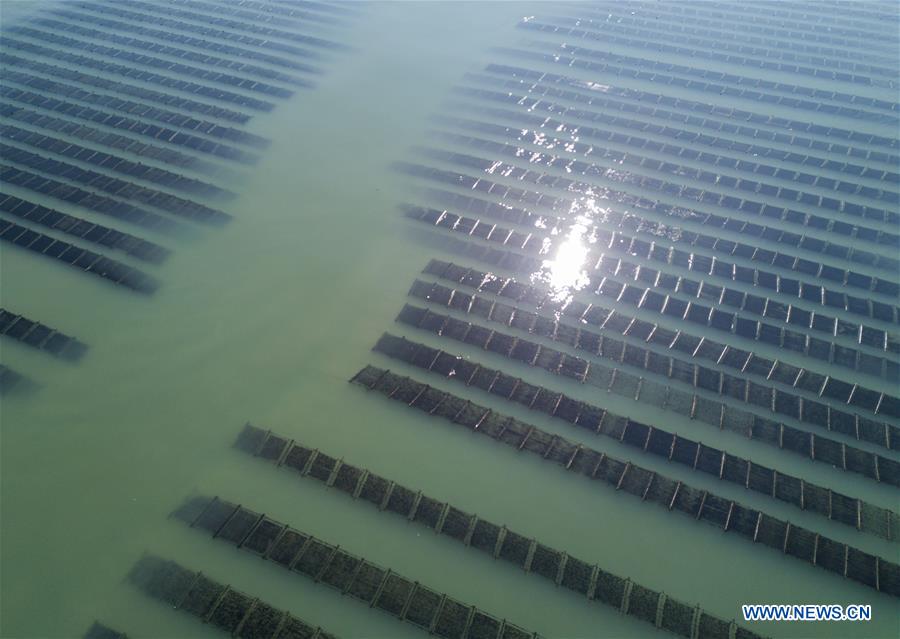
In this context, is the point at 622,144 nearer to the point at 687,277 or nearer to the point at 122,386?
the point at 687,277

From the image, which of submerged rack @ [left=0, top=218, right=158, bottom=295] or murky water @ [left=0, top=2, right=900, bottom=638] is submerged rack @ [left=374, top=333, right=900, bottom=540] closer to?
murky water @ [left=0, top=2, right=900, bottom=638]

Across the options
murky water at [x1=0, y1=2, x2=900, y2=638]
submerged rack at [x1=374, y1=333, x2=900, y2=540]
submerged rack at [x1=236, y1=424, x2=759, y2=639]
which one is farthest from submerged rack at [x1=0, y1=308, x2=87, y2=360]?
submerged rack at [x1=374, y1=333, x2=900, y2=540]

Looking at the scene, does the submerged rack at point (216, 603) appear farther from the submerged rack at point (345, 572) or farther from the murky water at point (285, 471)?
the submerged rack at point (345, 572)

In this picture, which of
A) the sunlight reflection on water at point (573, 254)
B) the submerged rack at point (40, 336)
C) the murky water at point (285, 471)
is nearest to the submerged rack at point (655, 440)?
the murky water at point (285, 471)

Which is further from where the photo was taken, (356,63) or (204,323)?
(356,63)

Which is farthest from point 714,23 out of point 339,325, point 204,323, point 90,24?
point 90,24
